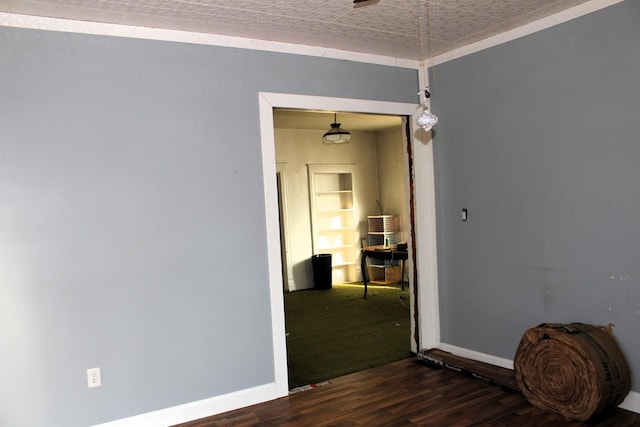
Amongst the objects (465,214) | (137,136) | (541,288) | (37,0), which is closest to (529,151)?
(465,214)

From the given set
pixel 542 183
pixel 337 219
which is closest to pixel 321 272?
pixel 337 219

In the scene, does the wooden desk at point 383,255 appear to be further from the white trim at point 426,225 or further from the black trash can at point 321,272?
the white trim at point 426,225

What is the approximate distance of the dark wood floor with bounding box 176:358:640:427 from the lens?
9.50 ft

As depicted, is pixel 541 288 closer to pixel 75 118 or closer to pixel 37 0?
pixel 75 118

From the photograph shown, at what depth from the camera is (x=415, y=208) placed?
418 cm

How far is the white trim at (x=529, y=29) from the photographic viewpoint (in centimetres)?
299

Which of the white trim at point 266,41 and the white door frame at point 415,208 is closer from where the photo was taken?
the white trim at point 266,41

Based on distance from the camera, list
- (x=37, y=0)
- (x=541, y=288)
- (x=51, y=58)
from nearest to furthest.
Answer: (x=37, y=0), (x=51, y=58), (x=541, y=288)

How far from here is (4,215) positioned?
2.67 meters

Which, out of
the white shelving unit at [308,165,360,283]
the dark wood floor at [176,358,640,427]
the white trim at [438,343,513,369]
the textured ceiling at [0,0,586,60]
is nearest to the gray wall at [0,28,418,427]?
the textured ceiling at [0,0,586,60]

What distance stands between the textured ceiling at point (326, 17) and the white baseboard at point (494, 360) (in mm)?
2431

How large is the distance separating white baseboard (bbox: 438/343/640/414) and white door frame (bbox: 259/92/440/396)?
0.56ft

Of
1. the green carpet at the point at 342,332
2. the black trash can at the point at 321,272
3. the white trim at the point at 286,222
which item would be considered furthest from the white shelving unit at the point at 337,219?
the green carpet at the point at 342,332

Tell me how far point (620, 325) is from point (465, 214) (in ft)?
4.38
